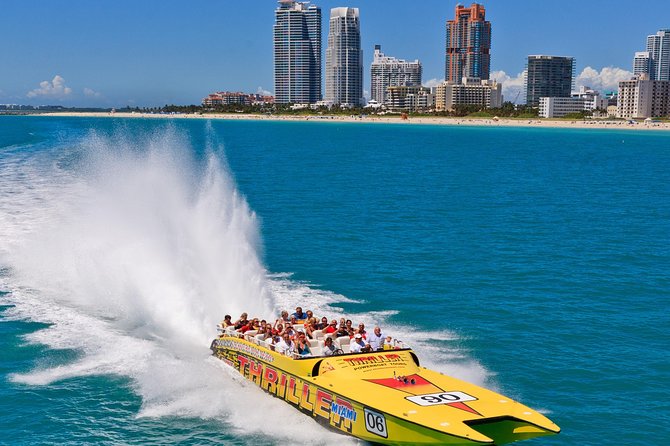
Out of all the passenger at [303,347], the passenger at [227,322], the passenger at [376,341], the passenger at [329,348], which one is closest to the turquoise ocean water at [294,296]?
the passenger at [227,322]

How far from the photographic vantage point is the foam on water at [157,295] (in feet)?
79.8

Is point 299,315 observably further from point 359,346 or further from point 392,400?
point 392,400

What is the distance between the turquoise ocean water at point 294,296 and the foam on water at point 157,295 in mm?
114

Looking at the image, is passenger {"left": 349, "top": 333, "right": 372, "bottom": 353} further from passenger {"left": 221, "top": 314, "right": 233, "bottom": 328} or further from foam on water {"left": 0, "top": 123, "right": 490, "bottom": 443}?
passenger {"left": 221, "top": 314, "right": 233, "bottom": 328}

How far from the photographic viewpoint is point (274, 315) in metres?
31.7

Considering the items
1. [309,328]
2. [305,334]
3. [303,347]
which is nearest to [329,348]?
[303,347]

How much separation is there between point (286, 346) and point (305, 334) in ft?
4.84

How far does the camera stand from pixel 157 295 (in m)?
33.5

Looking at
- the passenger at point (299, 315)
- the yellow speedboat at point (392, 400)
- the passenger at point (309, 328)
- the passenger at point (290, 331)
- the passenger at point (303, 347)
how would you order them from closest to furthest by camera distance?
the yellow speedboat at point (392, 400), the passenger at point (303, 347), the passenger at point (290, 331), the passenger at point (309, 328), the passenger at point (299, 315)

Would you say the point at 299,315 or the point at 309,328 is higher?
the point at 309,328

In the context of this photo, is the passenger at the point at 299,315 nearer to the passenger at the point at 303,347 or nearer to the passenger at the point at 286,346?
the passenger at the point at 286,346

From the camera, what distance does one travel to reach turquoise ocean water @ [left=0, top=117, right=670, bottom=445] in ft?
76.1

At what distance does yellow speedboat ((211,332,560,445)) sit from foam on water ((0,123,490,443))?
730 mm

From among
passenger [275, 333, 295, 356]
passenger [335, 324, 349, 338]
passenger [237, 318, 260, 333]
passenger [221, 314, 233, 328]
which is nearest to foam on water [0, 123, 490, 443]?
passenger [221, 314, 233, 328]
